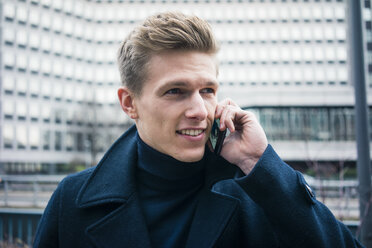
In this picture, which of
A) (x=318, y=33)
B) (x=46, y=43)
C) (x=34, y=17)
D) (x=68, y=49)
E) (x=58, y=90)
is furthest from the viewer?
(x=318, y=33)

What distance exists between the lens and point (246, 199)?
74.9 inches

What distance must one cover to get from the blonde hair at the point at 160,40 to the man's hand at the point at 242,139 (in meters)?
0.40

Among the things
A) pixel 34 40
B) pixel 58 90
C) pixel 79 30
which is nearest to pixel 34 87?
pixel 58 90

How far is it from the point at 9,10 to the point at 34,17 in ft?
12.2

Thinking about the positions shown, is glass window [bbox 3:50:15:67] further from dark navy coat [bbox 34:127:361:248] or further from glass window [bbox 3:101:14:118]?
dark navy coat [bbox 34:127:361:248]

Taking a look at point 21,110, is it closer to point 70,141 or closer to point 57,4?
point 70,141

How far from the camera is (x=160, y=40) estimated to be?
1.76 metres

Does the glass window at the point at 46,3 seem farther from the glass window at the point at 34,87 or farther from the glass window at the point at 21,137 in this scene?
the glass window at the point at 21,137

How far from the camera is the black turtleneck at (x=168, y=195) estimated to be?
1859mm

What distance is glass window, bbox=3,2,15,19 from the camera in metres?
46.7

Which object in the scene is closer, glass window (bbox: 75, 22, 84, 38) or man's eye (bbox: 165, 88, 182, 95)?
man's eye (bbox: 165, 88, 182, 95)

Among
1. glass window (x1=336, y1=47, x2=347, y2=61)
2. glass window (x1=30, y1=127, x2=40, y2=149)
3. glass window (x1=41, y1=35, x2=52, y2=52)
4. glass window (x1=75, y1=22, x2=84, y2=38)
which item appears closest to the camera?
glass window (x1=30, y1=127, x2=40, y2=149)

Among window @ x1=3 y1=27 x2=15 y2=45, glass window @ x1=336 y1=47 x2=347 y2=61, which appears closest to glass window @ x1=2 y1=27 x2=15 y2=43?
window @ x1=3 y1=27 x2=15 y2=45

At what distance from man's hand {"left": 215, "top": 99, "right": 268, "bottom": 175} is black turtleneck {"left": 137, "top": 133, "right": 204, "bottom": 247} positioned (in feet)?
0.71
